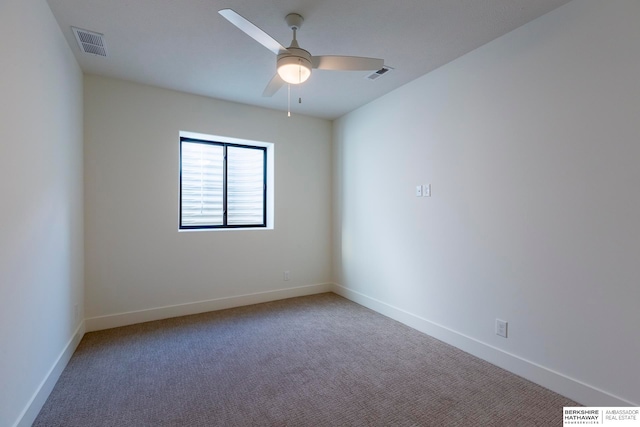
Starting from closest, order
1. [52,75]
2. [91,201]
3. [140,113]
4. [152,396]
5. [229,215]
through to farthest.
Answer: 1. [152,396]
2. [52,75]
3. [91,201]
4. [140,113]
5. [229,215]

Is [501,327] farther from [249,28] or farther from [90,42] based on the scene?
[90,42]

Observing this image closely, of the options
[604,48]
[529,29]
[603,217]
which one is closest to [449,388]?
[603,217]

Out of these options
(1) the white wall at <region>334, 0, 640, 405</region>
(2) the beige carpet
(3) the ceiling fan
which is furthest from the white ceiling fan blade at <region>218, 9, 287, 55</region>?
(2) the beige carpet

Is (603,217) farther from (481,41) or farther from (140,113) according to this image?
(140,113)

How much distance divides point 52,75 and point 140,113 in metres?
1.20

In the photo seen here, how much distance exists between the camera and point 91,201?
3.19m

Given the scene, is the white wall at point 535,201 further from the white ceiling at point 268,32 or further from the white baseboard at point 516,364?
the white ceiling at point 268,32

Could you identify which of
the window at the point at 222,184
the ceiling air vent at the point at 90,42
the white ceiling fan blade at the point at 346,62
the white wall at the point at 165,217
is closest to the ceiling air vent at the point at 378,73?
the white ceiling fan blade at the point at 346,62

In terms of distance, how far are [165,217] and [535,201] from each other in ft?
12.0

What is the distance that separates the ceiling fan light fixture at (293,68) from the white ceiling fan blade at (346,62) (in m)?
0.10

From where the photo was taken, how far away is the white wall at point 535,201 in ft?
6.11

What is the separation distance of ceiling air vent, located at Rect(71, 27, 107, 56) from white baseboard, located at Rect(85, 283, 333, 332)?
260 centimetres

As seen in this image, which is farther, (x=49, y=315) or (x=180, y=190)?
(x=180, y=190)

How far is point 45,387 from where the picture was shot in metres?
2.02
